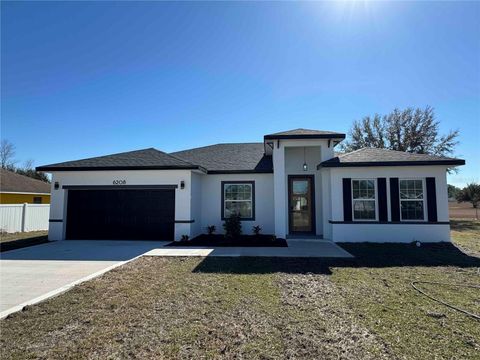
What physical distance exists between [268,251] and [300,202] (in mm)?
4432

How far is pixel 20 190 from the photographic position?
19719 mm

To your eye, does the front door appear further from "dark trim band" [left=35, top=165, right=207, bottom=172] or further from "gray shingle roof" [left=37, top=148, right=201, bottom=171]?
"gray shingle roof" [left=37, top=148, right=201, bottom=171]

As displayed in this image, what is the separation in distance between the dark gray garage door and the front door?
17.4 ft

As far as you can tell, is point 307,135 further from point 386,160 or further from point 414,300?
point 414,300

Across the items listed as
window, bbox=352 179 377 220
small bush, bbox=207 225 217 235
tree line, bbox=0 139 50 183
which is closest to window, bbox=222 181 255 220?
small bush, bbox=207 225 217 235

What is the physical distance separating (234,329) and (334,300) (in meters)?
2.03

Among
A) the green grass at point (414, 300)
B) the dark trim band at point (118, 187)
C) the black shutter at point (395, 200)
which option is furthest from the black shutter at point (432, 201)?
the dark trim band at point (118, 187)

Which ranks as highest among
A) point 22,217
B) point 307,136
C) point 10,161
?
point 10,161

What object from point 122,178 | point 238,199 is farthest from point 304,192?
point 122,178

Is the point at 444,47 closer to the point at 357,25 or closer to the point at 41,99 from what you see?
the point at 357,25

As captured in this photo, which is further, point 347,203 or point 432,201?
point 347,203

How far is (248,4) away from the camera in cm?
918

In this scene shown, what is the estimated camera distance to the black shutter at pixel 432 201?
1051cm

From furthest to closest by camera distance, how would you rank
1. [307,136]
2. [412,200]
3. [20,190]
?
[20,190] < [307,136] < [412,200]
